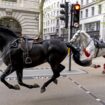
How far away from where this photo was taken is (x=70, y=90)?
8844 mm

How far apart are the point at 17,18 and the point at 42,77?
15725 mm

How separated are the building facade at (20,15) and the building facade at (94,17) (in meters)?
19.1

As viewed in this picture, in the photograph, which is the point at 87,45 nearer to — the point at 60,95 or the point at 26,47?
the point at 60,95

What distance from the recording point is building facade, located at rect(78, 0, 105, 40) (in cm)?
4753

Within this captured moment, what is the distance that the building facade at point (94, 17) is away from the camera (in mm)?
47531

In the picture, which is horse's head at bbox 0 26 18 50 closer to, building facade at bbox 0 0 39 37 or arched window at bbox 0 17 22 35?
building facade at bbox 0 0 39 37

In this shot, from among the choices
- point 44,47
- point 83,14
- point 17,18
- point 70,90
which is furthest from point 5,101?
point 83,14

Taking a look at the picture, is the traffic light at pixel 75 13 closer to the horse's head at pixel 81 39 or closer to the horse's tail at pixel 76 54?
the horse's head at pixel 81 39

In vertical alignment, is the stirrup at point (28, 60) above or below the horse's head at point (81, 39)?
Answer: below

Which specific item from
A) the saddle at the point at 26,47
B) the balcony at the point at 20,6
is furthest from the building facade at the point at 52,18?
the saddle at the point at 26,47

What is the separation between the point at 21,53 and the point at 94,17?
44217 millimetres

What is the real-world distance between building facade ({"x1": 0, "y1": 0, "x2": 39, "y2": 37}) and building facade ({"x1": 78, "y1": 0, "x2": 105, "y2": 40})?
19079 mm

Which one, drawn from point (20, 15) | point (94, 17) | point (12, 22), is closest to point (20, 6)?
point (20, 15)

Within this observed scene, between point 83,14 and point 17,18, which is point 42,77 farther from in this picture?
point 83,14
